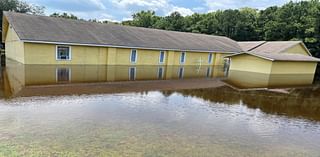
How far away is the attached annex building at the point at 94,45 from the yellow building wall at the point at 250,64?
3.57 metres

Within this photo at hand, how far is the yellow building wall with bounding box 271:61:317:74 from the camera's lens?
20906mm

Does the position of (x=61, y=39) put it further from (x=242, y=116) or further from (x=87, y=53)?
(x=242, y=116)

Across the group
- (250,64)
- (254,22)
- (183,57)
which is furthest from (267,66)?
(254,22)

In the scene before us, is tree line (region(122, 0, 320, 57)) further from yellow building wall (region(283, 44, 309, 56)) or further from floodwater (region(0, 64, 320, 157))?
floodwater (region(0, 64, 320, 157))

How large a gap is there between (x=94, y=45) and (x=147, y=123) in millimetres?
14358

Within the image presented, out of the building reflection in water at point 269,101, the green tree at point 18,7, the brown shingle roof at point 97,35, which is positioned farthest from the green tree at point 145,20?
the building reflection in water at point 269,101

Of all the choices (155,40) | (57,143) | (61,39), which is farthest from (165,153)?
(155,40)

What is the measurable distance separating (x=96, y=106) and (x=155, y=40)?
17.3 metres

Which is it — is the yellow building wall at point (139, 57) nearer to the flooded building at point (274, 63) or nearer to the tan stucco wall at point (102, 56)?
the tan stucco wall at point (102, 56)

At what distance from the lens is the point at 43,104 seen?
7246 mm

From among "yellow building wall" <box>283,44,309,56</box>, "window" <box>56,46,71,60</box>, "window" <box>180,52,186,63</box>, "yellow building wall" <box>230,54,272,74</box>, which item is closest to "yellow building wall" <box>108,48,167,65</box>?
"window" <box>180,52,186,63</box>

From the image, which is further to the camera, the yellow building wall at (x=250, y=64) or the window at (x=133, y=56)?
the window at (x=133, y=56)

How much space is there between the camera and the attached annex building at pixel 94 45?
17.3 m

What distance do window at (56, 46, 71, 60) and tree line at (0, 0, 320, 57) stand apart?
18653mm
